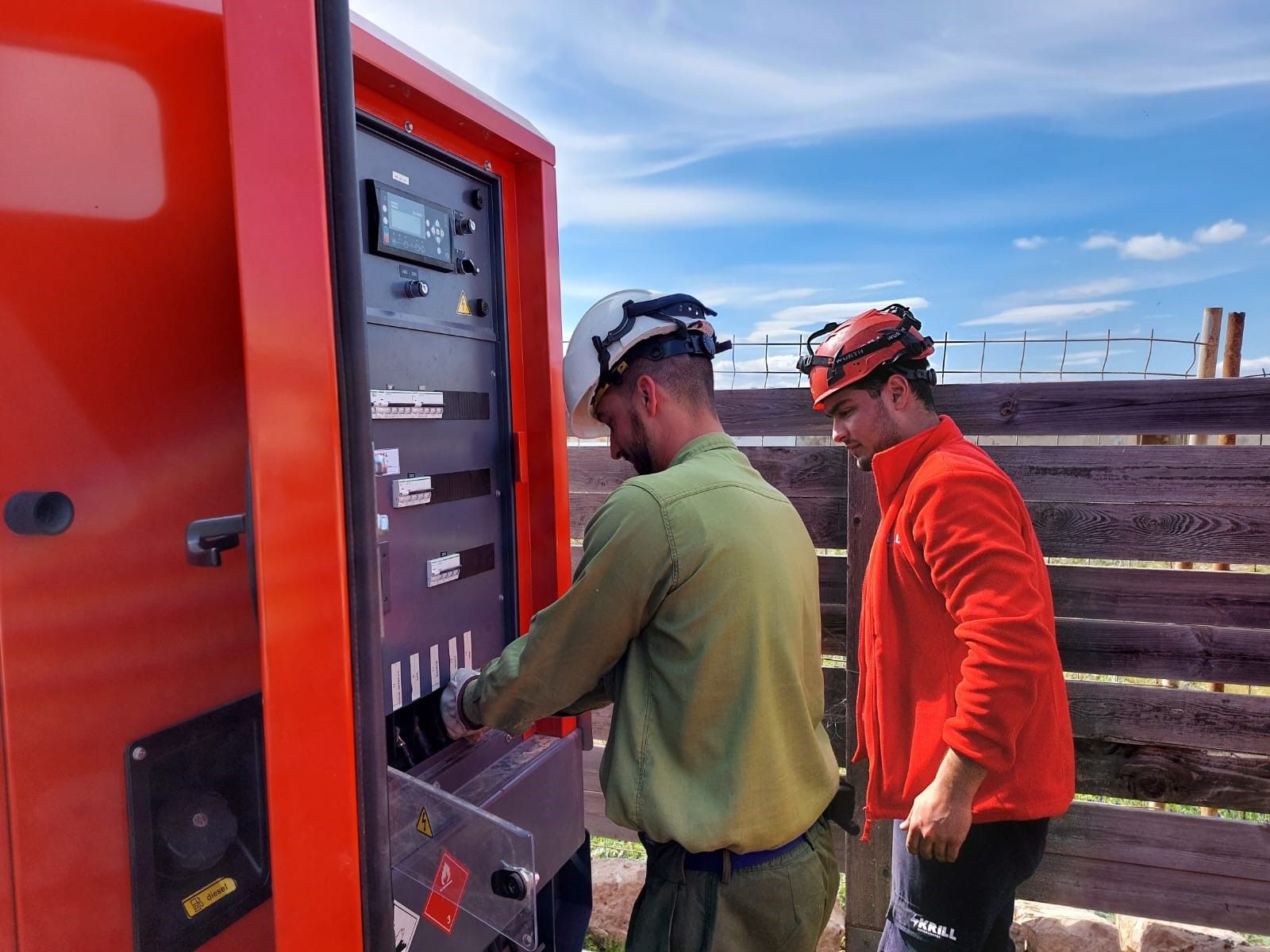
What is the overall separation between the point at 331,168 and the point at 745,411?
2.28 m

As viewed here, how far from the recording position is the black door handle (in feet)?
3.18

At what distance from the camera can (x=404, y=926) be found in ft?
4.40

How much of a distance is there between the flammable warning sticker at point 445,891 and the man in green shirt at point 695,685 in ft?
0.84

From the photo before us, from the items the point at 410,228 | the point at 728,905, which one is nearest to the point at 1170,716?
the point at 728,905

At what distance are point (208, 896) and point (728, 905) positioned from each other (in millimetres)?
881

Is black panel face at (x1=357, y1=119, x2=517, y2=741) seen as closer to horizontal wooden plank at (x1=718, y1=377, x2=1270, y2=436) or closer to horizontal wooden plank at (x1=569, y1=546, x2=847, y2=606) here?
horizontal wooden plank at (x1=569, y1=546, x2=847, y2=606)

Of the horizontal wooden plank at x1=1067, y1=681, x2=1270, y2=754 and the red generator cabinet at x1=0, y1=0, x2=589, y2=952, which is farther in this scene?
the horizontal wooden plank at x1=1067, y1=681, x2=1270, y2=754

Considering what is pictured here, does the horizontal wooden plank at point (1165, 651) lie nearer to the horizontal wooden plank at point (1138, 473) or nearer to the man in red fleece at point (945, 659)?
the horizontal wooden plank at point (1138, 473)

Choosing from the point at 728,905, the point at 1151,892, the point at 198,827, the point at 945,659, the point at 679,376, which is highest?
the point at 679,376

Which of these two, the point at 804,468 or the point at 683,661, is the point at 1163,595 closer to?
the point at 804,468

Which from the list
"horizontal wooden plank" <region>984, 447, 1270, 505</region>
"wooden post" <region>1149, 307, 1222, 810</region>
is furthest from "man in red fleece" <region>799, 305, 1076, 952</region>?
"wooden post" <region>1149, 307, 1222, 810</region>

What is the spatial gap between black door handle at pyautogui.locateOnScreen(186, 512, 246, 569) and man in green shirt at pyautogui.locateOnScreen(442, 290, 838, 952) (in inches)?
23.6

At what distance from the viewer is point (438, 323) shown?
1.67 m

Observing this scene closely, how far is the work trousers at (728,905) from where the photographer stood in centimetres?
154
